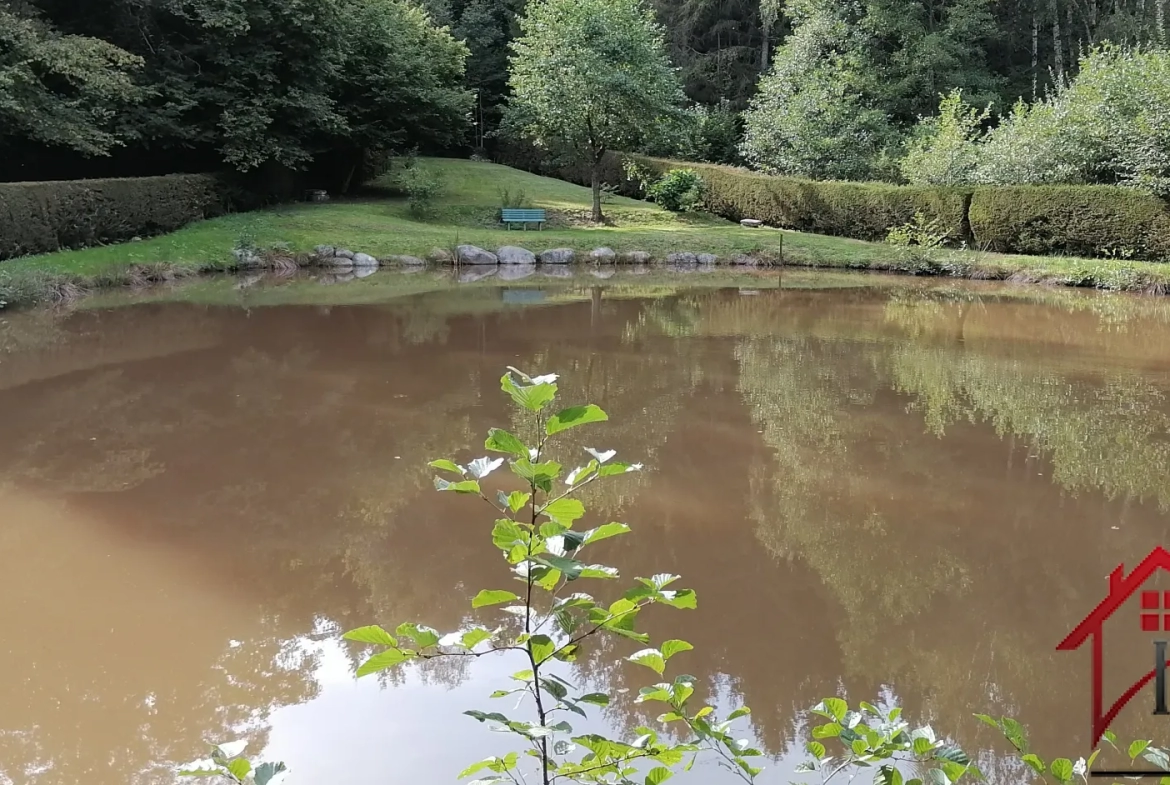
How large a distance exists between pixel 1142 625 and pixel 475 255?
15.6 m

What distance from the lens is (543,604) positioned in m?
3.44

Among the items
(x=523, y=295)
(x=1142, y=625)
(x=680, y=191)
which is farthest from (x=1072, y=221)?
(x=1142, y=625)

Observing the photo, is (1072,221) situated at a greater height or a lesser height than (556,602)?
greater

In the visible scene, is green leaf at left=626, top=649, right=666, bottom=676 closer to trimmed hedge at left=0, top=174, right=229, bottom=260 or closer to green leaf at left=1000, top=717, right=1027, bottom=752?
green leaf at left=1000, top=717, right=1027, bottom=752

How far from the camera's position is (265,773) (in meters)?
1.26

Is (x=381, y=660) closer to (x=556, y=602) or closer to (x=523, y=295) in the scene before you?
(x=556, y=602)

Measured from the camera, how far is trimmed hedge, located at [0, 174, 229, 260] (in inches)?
500

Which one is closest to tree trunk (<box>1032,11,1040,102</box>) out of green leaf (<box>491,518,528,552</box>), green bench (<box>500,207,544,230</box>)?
green bench (<box>500,207,544,230</box>)

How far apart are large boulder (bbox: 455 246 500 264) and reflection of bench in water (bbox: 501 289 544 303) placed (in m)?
3.74

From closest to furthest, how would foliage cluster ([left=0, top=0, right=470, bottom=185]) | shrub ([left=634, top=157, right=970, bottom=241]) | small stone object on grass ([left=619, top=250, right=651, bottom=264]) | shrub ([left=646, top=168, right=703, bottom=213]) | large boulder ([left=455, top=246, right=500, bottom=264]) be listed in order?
foliage cluster ([left=0, top=0, right=470, bottom=185])
large boulder ([left=455, top=246, right=500, bottom=264])
shrub ([left=634, top=157, right=970, bottom=241])
small stone object on grass ([left=619, top=250, right=651, bottom=264])
shrub ([left=646, top=168, right=703, bottom=213])

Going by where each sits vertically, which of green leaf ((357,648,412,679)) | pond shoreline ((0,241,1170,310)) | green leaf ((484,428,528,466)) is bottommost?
pond shoreline ((0,241,1170,310))

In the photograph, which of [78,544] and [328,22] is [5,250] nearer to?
[328,22]

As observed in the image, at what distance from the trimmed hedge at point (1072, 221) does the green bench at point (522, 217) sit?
29.2 feet

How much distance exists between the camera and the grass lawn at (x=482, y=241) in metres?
13.3
